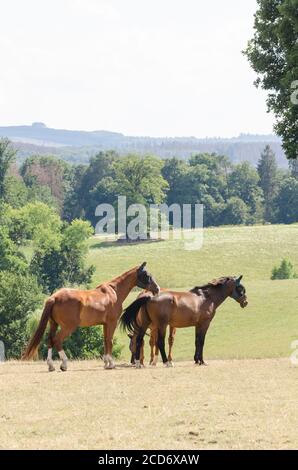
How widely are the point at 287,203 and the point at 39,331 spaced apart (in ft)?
546

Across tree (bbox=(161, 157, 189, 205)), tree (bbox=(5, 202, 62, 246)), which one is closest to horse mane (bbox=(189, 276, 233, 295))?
tree (bbox=(5, 202, 62, 246))

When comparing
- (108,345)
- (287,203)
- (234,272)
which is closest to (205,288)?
(108,345)

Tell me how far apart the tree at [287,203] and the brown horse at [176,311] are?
15757cm

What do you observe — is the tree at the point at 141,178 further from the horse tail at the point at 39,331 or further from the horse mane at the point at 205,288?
the horse tail at the point at 39,331

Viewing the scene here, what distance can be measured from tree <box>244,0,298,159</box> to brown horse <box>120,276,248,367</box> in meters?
6.12

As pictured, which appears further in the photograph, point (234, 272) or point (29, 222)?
point (29, 222)

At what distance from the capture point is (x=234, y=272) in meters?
117

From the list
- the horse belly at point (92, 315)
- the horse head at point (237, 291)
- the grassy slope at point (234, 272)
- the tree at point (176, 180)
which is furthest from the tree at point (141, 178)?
the horse belly at point (92, 315)

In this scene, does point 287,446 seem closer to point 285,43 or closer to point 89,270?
point 285,43

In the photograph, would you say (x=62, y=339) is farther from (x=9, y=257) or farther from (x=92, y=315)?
(x=9, y=257)

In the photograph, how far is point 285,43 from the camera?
29.3 meters

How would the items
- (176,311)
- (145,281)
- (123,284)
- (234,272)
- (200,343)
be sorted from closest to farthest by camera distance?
(123,284), (145,281), (176,311), (200,343), (234,272)

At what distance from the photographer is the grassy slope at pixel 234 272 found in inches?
2368

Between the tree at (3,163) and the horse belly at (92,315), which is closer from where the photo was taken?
the horse belly at (92,315)
